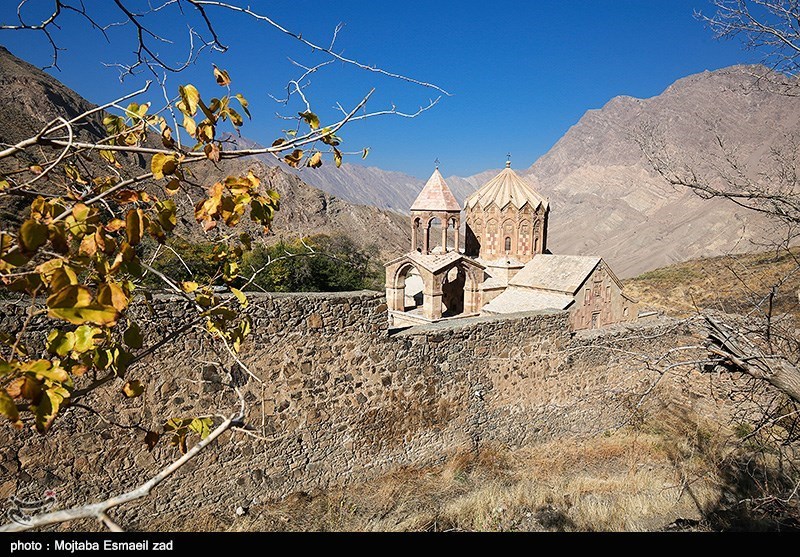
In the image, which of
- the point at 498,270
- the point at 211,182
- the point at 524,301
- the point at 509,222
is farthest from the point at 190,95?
the point at 211,182

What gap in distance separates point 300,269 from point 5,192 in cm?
1316

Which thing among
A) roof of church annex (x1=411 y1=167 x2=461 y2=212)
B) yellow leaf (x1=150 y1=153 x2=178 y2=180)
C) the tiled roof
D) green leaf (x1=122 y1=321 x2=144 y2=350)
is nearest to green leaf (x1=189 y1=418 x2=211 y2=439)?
green leaf (x1=122 y1=321 x2=144 y2=350)

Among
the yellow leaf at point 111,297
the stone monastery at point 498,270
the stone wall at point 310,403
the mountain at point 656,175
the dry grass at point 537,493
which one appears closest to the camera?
the yellow leaf at point 111,297

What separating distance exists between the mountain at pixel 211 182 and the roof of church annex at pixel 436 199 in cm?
723

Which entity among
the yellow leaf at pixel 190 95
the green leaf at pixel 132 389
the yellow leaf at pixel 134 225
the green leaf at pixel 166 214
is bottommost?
the green leaf at pixel 132 389

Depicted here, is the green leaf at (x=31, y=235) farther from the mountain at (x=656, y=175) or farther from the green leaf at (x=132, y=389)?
the mountain at (x=656, y=175)

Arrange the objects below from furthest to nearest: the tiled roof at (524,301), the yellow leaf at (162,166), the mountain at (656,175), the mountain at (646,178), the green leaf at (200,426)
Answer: the tiled roof at (524,301)
the mountain at (646,178)
the mountain at (656,175)
the green leaf at (200,426)
the yellow leaf at (162,166)

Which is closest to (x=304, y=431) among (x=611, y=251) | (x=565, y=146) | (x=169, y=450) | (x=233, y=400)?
(x=233, y=400)

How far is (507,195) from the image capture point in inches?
684

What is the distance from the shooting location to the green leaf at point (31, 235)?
3.82ft

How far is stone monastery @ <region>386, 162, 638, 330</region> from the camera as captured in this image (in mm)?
13344

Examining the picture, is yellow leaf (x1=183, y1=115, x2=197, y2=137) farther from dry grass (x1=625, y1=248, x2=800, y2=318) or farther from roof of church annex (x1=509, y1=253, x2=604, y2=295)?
dry grass (x1=625, y1=248, x2=800, y2=318)

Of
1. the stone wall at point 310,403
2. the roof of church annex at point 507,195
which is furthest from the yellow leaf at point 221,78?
the roof of church annex at point 507,195

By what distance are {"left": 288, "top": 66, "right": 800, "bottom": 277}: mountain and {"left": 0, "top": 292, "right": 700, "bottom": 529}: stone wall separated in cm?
315
